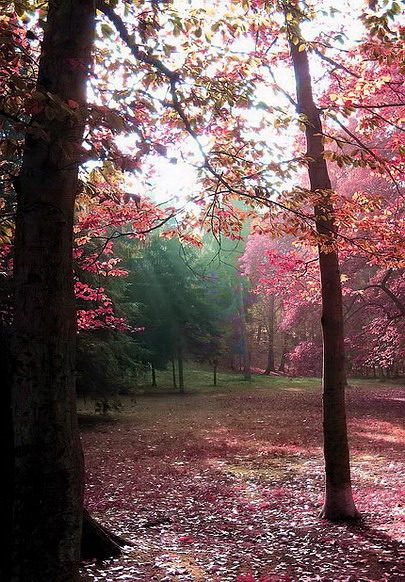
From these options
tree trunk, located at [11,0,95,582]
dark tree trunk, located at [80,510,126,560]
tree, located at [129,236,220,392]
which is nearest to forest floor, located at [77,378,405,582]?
dark tree trunk, located at [80,510,126,560]

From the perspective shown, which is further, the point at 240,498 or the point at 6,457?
the point at 240,498

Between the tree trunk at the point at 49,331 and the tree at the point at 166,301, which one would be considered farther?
the tree at the point at 166,301

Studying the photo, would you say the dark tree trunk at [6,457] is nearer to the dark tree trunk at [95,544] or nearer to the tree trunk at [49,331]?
the tree trunk at [49,331]

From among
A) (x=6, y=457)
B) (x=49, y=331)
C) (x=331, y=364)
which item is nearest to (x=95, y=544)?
(x=6, y=457)

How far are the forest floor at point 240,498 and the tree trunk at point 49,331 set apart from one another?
177cm

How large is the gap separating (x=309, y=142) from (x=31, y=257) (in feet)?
15.5

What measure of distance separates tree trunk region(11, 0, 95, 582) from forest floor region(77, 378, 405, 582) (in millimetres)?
1770

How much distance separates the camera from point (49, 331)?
112 inches

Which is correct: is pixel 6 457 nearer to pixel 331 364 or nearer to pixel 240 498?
pixel 331 364

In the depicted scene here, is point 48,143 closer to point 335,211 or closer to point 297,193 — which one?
point 297,193

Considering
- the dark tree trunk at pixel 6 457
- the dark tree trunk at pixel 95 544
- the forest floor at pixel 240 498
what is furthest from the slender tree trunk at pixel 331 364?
the dark tree trunk at pixel 6 457

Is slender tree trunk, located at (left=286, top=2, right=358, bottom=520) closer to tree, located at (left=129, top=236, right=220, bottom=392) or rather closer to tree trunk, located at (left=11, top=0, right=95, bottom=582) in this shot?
tree trunk, located at (left=11, top=0, right=95, bottom=582)

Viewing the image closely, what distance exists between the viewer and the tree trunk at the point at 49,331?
108 inches

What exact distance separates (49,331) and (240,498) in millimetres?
6080
